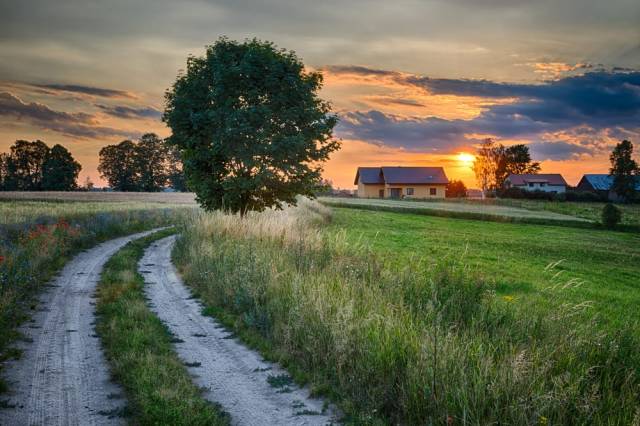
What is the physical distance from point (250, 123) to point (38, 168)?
93.4 metres

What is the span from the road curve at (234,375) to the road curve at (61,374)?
147 centimetres

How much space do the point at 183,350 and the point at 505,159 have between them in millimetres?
124396

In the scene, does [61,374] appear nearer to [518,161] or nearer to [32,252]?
[32,252]

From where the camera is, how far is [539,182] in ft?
403

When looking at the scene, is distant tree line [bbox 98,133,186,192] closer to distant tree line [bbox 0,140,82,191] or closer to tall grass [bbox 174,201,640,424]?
distant tree line [bbox 0,140,82,191]

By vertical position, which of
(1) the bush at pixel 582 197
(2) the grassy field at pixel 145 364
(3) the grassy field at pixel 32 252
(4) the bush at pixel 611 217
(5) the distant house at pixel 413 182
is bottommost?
(2) the grassy field at pixel 145 364

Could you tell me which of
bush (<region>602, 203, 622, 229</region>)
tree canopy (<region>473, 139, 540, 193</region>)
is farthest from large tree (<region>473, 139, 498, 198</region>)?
bush (<region>602, 203, 622, 229</region>)

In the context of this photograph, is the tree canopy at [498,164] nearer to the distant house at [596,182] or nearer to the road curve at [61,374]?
the distant house at [596,182]

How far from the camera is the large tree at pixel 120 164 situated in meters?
103

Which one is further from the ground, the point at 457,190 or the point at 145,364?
the point at 457,190

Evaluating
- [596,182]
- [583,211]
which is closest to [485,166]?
[596,182]

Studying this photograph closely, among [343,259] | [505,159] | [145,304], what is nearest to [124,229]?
[145,304]

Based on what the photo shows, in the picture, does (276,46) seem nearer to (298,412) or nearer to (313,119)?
(313,119)

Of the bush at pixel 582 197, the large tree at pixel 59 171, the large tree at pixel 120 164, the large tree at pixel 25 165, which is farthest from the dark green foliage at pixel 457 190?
the large tree at pixel 25 165
